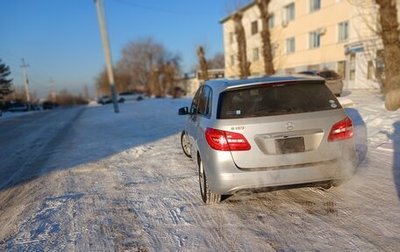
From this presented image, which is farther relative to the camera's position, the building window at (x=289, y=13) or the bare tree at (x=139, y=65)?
the bare tree at (x=139, y=65)

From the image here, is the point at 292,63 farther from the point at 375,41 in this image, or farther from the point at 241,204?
the point at 241,204

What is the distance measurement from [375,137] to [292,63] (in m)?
28.1

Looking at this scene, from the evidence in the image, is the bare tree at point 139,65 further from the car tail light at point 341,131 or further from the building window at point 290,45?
the car tail light at point 341,131

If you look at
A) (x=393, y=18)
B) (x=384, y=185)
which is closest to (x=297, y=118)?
(x=384, y=185)

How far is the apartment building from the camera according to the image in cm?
2230

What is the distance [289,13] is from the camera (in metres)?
33.6

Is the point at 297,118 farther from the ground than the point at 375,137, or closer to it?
farther from the ground

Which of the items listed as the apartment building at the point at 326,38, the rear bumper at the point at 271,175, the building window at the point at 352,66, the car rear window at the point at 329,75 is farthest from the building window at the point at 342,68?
the rear bumper at the point at 271,175

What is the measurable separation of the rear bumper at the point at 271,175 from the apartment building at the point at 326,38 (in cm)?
1536

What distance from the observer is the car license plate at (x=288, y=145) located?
3.65 meters

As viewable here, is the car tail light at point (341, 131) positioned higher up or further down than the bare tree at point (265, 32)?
further down

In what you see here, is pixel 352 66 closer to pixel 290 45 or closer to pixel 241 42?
pixel 241 42

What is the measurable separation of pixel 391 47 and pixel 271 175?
28.2 feet

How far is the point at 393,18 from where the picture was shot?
9617 millimetres
